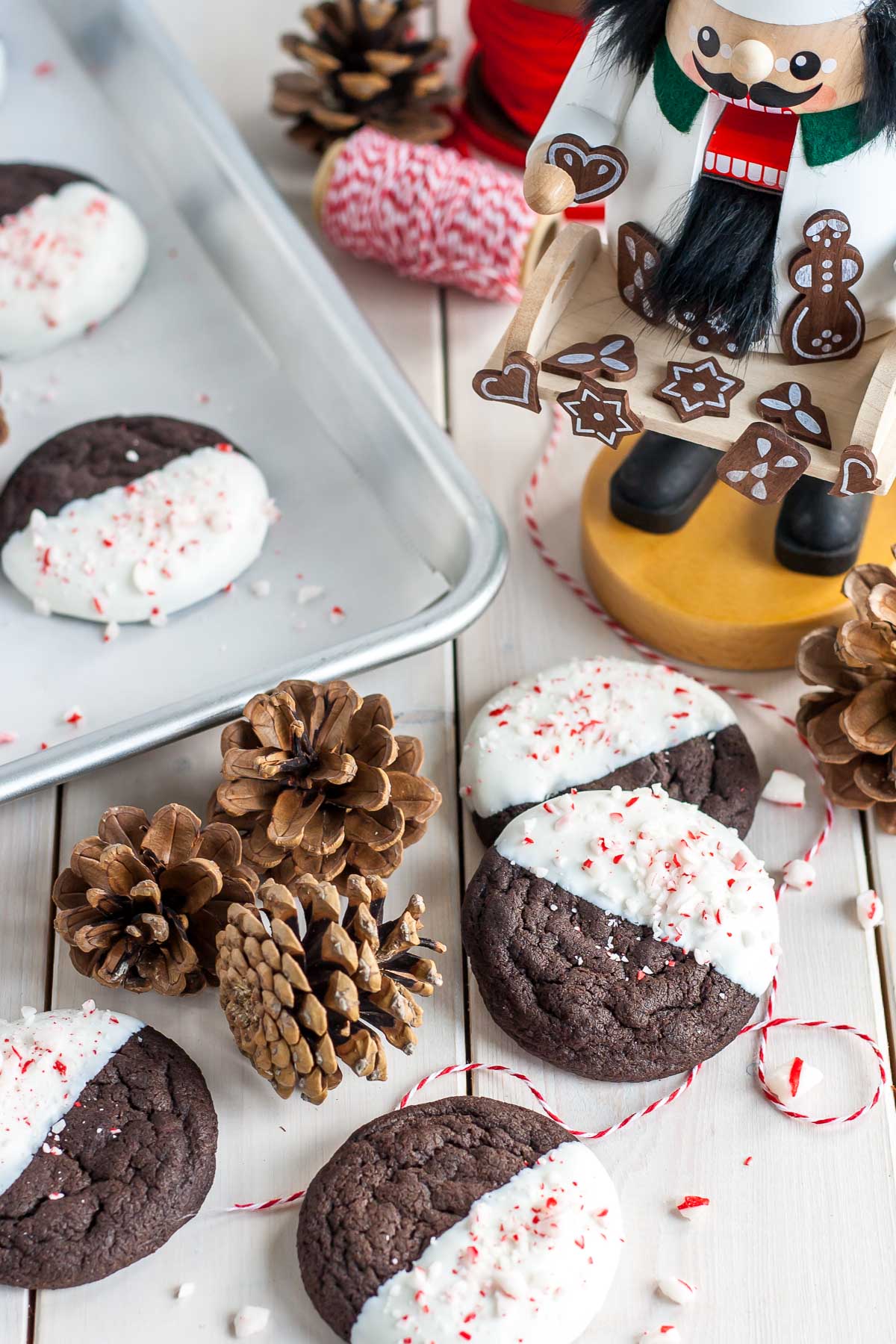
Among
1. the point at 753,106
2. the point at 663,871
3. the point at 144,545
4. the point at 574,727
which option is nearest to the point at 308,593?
the point at 144,545

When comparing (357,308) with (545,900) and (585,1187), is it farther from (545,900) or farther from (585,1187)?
(585,1187)

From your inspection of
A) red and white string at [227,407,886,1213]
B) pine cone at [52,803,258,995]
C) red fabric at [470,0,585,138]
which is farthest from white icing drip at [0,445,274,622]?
red fabric at [470,0,585,138]

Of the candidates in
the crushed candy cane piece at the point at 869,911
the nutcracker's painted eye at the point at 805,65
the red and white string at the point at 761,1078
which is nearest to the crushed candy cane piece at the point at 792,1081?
the red and white string at the point at 761,1078

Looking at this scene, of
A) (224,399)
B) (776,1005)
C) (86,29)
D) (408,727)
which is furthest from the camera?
(86,29)

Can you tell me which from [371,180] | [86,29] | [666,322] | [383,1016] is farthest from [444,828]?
[86,29]

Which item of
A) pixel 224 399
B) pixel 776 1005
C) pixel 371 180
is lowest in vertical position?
pixel 776 1005

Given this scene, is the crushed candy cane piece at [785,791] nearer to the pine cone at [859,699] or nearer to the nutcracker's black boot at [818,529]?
the pine cone at [859,699]
